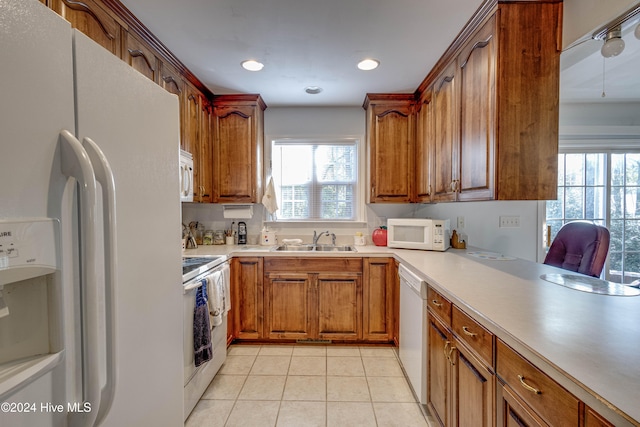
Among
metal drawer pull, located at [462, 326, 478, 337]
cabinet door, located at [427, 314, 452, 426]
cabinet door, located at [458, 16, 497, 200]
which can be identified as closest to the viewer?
metal drawer pull, located at [462, 326, 478, 337]

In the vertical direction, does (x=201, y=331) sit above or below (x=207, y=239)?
below

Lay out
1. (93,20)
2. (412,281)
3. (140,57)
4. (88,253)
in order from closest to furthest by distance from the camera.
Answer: (88,253)
(93,20)
(140,57)
(412,281)

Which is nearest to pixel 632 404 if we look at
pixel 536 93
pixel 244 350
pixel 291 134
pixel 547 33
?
pixel 536 93

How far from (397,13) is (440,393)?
2116 mm

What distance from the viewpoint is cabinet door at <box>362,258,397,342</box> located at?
2.59 m

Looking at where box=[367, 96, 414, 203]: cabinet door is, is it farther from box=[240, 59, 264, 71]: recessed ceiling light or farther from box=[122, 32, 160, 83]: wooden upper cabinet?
box=[122, 32, 160, 83]: wooden upper cabinet

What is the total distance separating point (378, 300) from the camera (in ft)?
8.53

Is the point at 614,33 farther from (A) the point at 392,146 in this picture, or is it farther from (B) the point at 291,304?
(B) the point at 291,304

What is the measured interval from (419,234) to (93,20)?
2.61m

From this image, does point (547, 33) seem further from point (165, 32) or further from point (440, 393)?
point (165, 32)

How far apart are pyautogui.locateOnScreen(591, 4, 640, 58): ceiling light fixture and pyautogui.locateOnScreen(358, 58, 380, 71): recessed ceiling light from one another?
1.25 metres

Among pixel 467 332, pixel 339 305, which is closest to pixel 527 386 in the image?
pixel 467 332

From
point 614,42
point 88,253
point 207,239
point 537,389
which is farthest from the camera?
point 207,239

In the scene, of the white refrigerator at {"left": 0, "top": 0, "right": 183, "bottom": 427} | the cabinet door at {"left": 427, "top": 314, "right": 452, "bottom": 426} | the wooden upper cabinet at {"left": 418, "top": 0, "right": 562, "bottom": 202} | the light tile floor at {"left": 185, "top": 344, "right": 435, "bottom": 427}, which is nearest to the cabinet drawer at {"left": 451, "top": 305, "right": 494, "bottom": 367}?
the cabinet door at {"left": 427, "top": 314, "right": 452, "bottom": 426}
